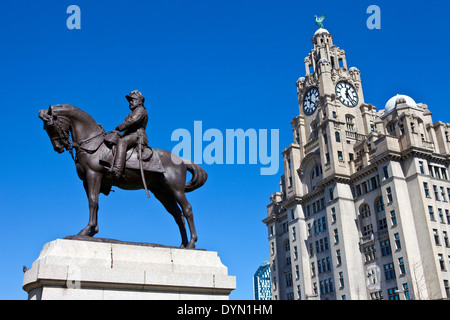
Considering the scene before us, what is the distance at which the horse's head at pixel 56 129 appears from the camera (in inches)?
492

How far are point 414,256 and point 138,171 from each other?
55560 millimetres

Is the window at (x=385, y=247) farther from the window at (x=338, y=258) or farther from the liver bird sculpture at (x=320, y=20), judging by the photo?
Result: the liver bird sculpture at (x=320, y=20)

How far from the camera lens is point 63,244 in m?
11.0

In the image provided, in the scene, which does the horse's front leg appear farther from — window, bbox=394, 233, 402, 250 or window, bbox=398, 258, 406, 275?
window, bbox=394, 233, 402, 250

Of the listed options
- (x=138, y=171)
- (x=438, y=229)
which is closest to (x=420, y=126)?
(x=438, y=229)

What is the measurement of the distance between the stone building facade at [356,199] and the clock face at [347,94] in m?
0.21

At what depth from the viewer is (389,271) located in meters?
62.9

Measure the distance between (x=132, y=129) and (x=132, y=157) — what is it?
102 cm

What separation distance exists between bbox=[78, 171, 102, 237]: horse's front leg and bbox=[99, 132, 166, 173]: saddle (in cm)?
42

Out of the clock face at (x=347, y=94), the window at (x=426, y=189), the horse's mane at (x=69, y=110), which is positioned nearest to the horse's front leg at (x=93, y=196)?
the horse's mane at (x=69, y=110)

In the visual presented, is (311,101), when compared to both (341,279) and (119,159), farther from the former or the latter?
(119,159)

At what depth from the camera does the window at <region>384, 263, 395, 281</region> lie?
62.4 metres

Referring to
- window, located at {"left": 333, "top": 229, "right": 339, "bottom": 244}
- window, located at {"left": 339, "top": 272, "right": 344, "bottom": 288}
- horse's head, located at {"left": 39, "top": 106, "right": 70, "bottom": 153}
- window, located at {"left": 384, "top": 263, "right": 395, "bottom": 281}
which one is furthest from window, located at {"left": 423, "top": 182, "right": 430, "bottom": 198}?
horse's head, located at {"left": 39, "top": 106, "right": 70, "bottom": 153}
